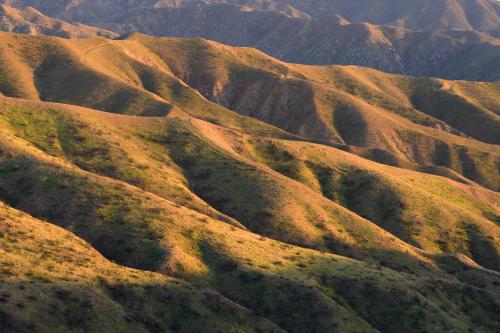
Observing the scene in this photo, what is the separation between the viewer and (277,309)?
66.8 meters

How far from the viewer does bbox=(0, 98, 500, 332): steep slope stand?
65375 mm

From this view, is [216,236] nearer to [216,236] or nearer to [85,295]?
[216,236]

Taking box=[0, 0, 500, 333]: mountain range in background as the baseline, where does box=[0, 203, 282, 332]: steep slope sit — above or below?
above

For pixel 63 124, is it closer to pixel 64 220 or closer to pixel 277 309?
pixel 64 220

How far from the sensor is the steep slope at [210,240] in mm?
65375

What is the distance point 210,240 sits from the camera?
79.3m

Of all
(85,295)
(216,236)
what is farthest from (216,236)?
(85,295)

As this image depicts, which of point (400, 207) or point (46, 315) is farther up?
point (46, 315)

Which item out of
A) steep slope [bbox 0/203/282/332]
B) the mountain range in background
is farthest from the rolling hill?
the mountain range in background

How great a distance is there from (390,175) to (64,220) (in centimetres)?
8431

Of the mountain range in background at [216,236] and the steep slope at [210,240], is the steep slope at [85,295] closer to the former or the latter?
the mountain range in background at [216,236]

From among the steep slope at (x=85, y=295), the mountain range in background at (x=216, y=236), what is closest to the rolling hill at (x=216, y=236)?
the steep slope at (x=85, y=295)

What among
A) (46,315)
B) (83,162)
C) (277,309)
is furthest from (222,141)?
(46,315)

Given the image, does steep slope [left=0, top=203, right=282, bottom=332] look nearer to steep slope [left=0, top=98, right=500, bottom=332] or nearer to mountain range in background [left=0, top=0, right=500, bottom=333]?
mountain range in background [left=0, top=0, right=500, bottom=333]
